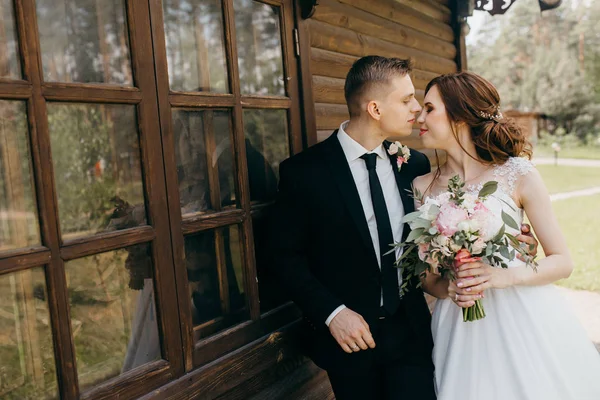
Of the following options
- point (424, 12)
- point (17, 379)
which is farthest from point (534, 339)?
point (424, 12)

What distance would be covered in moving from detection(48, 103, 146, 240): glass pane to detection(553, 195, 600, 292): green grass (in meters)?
5.80

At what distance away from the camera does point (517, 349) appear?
2.19 m

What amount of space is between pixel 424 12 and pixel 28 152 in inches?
147

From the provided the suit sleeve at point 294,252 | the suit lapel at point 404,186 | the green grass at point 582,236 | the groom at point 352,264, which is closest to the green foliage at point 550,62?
the green grass at point 582,236

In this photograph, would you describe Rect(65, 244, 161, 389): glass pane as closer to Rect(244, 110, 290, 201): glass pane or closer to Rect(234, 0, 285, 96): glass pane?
Rect(244, 110, 290, 201): glass pane

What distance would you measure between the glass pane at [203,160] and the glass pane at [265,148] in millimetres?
149

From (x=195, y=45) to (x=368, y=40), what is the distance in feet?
5.77

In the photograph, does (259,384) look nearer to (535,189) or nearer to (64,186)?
(64,186)

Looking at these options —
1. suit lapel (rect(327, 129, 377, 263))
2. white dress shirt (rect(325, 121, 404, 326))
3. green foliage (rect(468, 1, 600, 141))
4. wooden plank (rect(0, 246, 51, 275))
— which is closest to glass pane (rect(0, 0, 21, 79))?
wooden plank (rect(0, 246, 51, 275))

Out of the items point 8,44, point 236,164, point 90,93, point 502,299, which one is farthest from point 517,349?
point 8,44

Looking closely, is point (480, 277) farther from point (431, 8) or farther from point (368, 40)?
point (431, 8)

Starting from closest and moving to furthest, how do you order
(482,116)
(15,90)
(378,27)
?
(15,90)
(482,116)
(378,27)

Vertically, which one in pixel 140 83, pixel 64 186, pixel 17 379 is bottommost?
pixel 17 379

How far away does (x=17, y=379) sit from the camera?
1.59 meters
